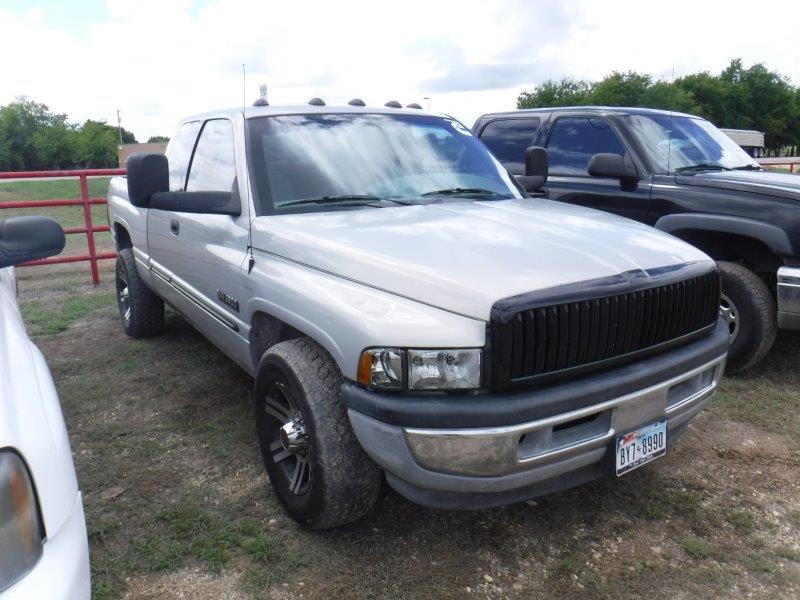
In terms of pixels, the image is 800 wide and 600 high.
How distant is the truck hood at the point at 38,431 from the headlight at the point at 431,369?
0.98 meters

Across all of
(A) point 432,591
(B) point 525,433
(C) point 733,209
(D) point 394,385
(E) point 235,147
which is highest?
(E) point 235,147

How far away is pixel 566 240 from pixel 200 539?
6.44 feet

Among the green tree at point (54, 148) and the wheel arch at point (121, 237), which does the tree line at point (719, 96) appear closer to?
the wheel arch at point (121, 237)

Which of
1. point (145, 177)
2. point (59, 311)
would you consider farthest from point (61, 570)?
point (59, 311)

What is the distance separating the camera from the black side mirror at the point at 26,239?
2.16 m

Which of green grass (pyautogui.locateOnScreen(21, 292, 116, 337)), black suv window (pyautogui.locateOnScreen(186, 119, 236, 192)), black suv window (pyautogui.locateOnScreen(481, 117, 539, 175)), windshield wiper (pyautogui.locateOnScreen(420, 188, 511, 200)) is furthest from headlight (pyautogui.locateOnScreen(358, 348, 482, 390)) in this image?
green grass (pyautogui.locateOnScreen(21, 292, 116, 337))

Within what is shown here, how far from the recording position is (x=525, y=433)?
217 centimetres

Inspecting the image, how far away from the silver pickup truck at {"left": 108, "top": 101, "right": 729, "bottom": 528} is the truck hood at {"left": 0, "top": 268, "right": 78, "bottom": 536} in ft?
3.08

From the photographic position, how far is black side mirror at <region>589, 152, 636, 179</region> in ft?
16.6

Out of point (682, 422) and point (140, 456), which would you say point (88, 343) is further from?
point (682, 422)

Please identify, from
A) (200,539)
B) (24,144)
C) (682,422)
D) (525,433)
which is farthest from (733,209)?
(24,144)

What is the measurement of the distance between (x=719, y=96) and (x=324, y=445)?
6933 cm

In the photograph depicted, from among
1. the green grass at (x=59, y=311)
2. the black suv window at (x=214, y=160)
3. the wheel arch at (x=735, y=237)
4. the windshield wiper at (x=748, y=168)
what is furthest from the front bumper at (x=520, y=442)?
the green grass at (x=59, y=311)

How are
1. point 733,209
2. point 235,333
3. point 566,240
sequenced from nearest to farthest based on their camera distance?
1. point 566,240
2. point 235,333
3. point 733,209
